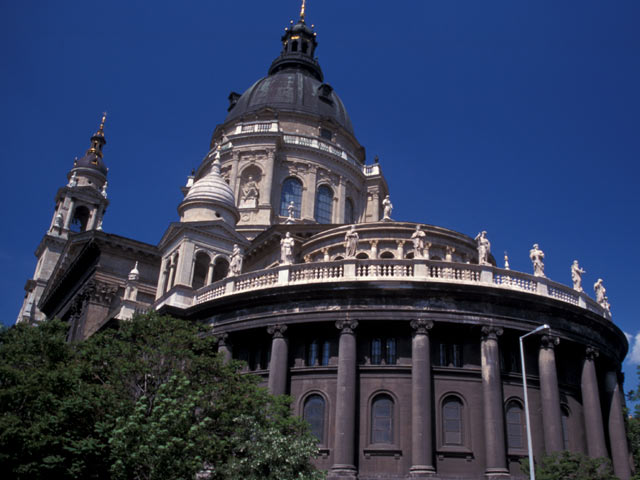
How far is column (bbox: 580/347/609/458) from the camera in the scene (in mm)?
27891

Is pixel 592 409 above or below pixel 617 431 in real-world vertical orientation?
above

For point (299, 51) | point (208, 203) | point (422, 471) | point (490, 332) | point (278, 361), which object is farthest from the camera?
point (299, 51)

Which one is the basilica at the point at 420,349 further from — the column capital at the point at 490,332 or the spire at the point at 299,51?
the spire at the point at 299,51

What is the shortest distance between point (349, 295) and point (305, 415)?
5.51m

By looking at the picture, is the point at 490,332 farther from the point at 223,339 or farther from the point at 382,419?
the point at 223,339

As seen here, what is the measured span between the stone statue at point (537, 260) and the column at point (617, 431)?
23.2 ft

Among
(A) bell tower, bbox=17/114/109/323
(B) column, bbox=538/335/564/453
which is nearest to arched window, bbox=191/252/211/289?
(B) column, bbox=538/335/564/453

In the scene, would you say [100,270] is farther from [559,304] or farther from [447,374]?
[559,304]

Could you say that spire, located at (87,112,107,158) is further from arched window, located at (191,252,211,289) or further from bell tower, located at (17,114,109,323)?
arched window, located at (191,252,211,289)

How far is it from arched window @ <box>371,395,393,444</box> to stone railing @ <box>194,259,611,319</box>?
518 cm

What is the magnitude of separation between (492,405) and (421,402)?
292 cm

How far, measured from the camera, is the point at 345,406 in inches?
1021

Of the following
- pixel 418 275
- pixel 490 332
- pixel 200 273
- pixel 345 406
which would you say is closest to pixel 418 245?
pixel 418 275

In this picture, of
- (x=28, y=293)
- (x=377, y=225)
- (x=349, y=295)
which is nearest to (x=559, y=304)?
(x=349, y=295)
